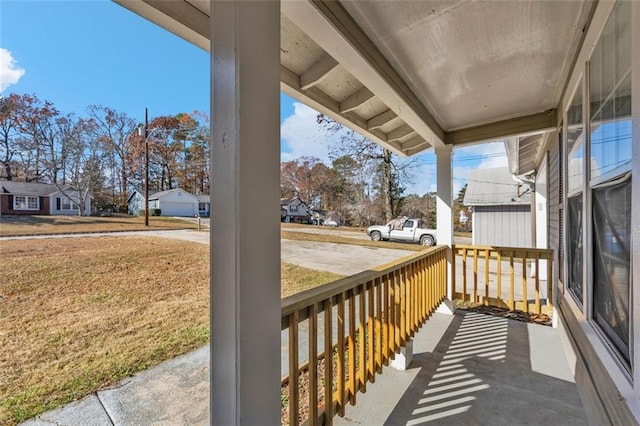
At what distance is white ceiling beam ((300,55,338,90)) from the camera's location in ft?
5.75

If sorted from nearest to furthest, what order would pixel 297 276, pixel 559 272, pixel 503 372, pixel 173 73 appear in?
pixel 173 73 → pixel 503 372 → pixel 559 272 → pixel 297 276

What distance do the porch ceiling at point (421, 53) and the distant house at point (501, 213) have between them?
759cm

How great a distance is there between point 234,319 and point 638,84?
1381 millimetres

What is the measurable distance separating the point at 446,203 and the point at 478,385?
198 cm

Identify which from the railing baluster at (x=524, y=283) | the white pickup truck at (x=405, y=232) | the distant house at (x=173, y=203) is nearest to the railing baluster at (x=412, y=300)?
the railing baluster at (x=524, y=283)

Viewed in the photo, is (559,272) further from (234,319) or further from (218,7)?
(218,7)

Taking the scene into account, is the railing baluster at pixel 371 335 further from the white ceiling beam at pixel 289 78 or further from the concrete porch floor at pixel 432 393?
the white ceiling beam at pixel 289 78

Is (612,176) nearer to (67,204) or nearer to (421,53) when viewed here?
(421,53)

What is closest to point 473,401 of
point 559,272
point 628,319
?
point 628,319

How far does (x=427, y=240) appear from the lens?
973 centimetres

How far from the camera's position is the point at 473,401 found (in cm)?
183

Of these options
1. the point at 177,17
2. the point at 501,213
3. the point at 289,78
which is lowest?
the point at 501,213

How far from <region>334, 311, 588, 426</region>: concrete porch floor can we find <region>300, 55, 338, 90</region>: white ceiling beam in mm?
2139

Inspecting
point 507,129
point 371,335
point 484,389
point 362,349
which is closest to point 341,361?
point 362,349
